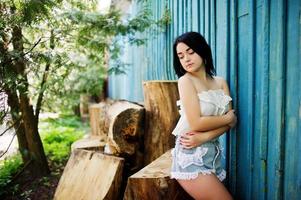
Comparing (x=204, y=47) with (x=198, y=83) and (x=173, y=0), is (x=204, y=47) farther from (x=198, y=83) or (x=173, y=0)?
(x=173, y=0)

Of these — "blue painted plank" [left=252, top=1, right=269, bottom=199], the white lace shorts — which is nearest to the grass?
the white lace shorts

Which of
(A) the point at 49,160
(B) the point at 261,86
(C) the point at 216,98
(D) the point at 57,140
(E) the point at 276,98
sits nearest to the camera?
(E) the point at 276,98

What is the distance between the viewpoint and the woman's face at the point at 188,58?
274 cm

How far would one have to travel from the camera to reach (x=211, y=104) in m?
2.73

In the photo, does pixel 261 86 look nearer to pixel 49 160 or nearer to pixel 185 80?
pixel 185 80

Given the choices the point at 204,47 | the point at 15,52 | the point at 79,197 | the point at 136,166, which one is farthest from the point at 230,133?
the point at 15,52

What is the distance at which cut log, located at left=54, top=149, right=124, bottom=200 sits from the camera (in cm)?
376

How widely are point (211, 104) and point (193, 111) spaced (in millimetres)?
190

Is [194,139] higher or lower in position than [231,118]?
lower

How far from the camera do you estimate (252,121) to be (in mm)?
2744

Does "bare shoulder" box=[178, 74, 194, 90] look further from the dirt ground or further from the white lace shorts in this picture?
the dirt ground

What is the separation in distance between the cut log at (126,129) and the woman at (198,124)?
1.14 meters

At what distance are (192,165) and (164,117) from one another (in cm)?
130

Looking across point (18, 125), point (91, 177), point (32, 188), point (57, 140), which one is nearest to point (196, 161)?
point (91, 177)
